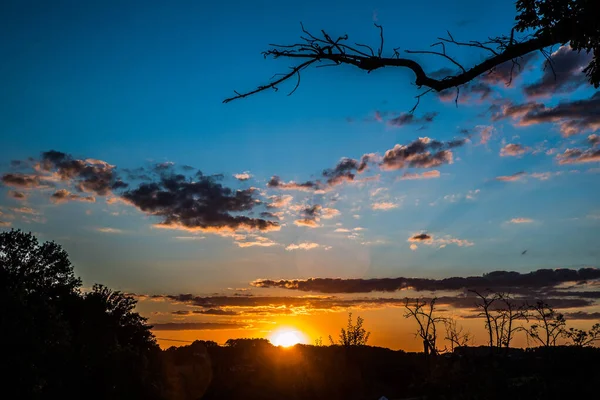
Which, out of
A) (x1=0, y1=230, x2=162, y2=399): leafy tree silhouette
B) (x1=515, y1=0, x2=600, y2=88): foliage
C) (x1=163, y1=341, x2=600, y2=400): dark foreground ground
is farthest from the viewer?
(x1=163, y1=341, x2=600, y2=400): dark foreground ground

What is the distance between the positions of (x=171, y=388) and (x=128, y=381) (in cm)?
961

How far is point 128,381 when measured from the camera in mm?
41938

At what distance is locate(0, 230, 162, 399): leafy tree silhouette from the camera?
3350 cm

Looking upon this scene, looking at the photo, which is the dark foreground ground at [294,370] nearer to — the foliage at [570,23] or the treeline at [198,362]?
the treeline at [198,362]

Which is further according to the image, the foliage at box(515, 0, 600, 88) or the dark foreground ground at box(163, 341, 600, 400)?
the dark foreground ground at box(163, 341, 600, 400)

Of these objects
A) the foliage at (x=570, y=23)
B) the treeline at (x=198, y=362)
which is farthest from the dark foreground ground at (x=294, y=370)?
the foliage at (x=570, y=23)

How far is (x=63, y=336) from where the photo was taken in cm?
3572

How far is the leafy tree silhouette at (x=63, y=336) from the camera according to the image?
110 feet

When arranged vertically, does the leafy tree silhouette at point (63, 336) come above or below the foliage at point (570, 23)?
below

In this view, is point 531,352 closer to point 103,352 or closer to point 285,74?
point 103,352

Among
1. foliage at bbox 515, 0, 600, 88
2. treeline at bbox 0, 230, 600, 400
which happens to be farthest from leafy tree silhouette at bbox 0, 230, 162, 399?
foliage at bbox 515, 0, 600, 88

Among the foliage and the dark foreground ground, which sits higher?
the foliage

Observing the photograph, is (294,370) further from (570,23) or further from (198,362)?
(570,23)

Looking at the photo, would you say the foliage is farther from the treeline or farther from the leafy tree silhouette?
the leafy tree silhouette
